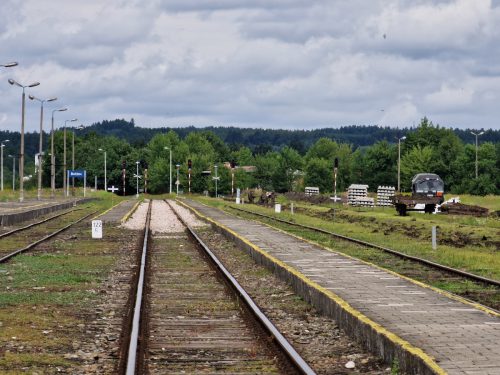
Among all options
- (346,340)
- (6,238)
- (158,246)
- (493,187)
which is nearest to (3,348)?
(346,340)

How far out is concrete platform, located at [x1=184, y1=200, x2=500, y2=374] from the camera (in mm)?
9914

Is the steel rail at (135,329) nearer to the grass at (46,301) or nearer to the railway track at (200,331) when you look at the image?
the railway track at (200,331)

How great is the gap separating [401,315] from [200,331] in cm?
285

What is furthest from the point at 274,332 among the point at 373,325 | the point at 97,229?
the point at 97,229

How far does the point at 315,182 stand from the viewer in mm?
197125

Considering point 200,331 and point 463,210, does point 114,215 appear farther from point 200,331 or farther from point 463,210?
point 200,331

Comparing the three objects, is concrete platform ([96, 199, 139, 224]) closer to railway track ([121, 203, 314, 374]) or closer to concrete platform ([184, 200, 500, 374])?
railway track ([121, 203, 314, 374])

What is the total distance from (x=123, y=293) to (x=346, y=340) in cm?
673

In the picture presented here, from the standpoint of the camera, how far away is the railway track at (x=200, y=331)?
10797mm

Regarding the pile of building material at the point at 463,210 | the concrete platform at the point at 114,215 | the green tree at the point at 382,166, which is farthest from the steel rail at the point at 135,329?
the green tree at the point at 382,166

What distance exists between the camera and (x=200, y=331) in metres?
13.4

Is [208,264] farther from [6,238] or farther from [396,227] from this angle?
[396,227]

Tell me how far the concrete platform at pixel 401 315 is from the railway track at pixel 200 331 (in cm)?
107

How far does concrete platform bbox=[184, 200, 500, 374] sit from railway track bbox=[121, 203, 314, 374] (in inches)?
42.1
